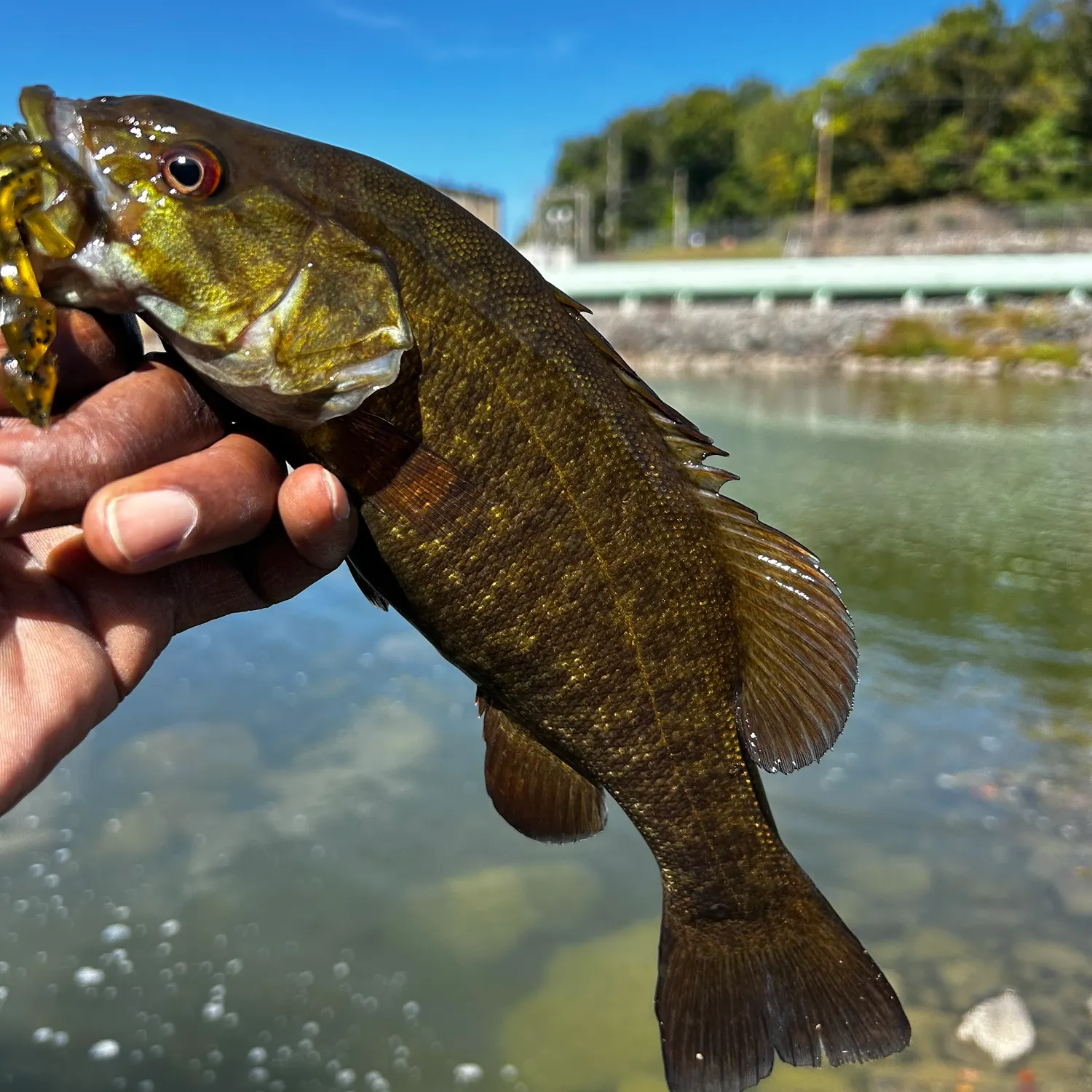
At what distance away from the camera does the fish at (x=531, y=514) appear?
1717mm

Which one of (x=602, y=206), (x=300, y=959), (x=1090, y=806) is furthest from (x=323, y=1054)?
(x=602, y=206)

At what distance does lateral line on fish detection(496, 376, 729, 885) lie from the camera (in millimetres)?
1927

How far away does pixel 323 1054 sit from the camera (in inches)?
158

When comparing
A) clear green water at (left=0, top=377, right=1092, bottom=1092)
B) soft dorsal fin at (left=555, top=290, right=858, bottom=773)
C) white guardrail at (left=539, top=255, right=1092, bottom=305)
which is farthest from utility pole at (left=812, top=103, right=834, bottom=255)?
soft dorsal fin at (left=555, top=290, right=858, bottom=773)

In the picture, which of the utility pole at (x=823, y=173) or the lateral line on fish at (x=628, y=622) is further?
the utility pole at (x=823, y=173)

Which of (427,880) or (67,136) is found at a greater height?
(67,136)

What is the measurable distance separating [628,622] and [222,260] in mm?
1088

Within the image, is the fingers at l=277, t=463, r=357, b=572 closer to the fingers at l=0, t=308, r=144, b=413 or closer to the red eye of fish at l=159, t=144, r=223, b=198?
the fingers at l=0, t=308, r=144, b=413

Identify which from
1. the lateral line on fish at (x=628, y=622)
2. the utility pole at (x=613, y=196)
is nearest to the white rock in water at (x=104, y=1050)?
the lateral line on fish at (x=628, y=622)

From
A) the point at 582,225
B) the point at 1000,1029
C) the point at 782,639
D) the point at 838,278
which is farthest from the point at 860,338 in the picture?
the point at 582,225

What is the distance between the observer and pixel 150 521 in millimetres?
1603

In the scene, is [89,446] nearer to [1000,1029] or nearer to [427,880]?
[427,880]

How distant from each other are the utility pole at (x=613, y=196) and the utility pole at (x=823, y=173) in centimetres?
2193

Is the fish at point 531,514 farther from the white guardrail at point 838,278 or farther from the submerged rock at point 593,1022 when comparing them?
the white guardrail at point 838,278
